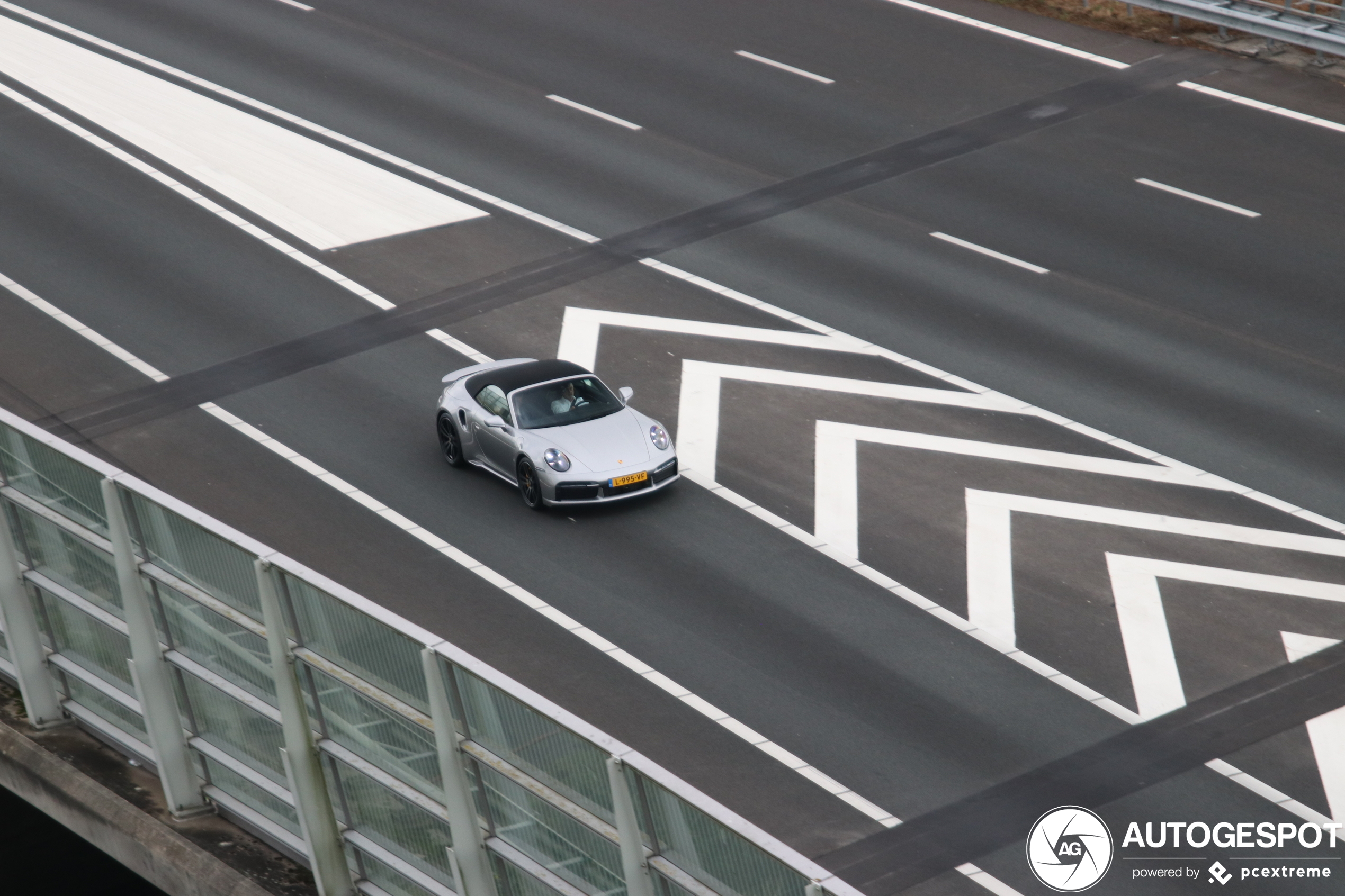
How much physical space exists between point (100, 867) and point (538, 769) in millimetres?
7468

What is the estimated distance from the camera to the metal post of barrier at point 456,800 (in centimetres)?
695

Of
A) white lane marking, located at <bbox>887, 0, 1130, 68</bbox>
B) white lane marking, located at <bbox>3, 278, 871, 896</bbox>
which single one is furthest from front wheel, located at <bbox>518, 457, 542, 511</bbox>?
white lane marking, located at <bbox>887, 0, 1130, 68</bbox>

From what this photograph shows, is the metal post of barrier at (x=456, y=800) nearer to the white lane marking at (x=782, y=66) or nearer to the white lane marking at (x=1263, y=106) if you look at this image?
the white lane marking at (x=1263, y=106)

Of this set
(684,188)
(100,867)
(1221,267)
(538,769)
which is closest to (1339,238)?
(1221,267)

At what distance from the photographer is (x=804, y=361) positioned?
20.0 metres

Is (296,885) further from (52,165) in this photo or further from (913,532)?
(52,165)

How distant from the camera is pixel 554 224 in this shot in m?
23.9

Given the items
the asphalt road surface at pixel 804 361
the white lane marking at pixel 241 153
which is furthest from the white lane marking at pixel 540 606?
the white lane marking at pixel 241 153

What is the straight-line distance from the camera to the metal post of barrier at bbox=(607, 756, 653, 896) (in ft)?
20.5

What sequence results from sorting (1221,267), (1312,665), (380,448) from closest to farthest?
(1312,665), (380,448), (1221,267)

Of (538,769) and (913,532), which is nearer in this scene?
(538,769)

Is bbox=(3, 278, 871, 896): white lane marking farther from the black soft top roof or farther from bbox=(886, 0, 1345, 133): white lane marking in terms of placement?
bbox=(886, 0, 1345, 133): white lane marking

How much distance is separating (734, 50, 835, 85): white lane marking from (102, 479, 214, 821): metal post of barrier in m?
21.1

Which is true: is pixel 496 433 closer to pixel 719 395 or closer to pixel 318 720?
pixel 719 395
